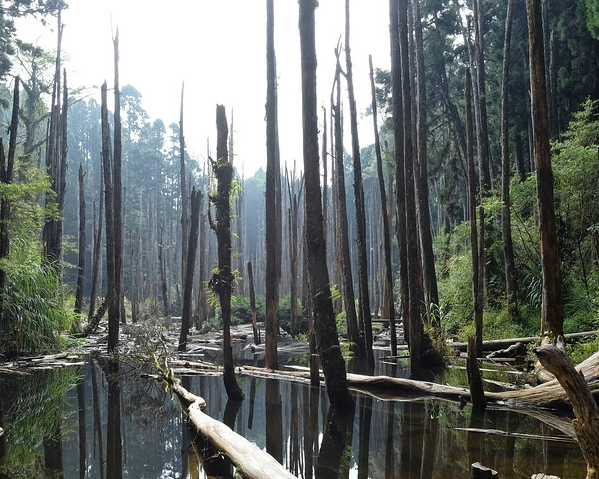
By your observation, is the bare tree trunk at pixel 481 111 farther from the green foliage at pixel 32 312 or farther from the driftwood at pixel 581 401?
the driftwood at pixel 581 401

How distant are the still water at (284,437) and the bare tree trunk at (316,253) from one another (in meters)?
0.48

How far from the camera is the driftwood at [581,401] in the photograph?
3.24 m

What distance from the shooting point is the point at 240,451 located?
4.61 m

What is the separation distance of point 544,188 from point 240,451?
646 centimetres

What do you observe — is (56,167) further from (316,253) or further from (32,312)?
(316,253)

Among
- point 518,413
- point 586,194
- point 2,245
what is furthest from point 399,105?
point 2,245

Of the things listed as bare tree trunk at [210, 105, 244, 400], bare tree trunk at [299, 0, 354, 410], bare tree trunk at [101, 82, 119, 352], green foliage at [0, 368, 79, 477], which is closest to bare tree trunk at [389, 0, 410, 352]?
bare tree trunk at [299, 0, 354, 410]

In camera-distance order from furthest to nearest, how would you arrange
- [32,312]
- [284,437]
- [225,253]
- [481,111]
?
[481,111] < [32,312] < [225,253] < [284,437]

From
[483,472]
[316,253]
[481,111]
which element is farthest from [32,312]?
[481,111]

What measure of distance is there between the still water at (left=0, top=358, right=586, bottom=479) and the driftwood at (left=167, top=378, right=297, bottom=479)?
0.89 feet

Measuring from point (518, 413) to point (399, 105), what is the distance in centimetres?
664

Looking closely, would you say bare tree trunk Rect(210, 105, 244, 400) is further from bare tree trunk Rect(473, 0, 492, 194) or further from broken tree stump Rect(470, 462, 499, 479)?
bare tree trunk Rect(473, 0, 492, 194)

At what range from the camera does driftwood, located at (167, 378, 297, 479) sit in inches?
159

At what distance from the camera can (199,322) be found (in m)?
22.3
